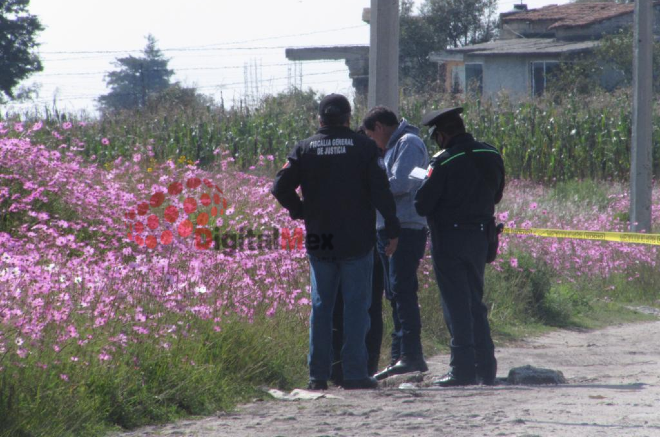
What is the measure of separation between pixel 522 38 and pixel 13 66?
88.5 feet

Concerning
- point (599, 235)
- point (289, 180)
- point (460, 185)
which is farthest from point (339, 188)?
point (599, 235)

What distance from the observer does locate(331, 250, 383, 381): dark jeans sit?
285 inches

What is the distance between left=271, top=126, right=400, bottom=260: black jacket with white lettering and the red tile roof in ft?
147

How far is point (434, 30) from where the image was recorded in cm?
5938

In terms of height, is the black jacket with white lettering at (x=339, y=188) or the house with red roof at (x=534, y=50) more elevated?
the house with red roof at (x=534, y=50)

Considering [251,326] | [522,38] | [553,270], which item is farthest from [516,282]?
[522,38]

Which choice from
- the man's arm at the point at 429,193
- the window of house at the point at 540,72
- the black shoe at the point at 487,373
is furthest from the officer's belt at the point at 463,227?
the window of house at the point at 540,72

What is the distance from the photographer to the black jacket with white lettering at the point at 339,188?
6.62 meters

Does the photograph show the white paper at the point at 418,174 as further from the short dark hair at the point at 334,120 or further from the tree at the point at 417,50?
the tree at the point at 417,50

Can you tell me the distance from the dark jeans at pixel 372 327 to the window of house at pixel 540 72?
3873 cm

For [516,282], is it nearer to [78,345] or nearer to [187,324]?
[187,324]

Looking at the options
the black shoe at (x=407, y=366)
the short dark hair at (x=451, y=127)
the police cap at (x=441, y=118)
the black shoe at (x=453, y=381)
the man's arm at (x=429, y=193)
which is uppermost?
the police cap at (x=441, y=118)

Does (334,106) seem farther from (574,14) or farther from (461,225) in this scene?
(574,14)

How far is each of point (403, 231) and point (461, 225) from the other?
0.48 m
